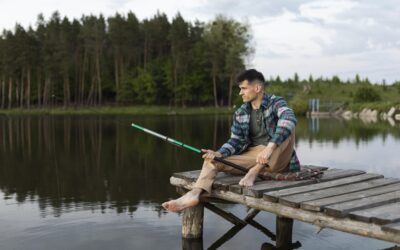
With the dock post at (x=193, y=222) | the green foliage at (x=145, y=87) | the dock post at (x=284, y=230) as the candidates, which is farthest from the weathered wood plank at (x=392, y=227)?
the green foliage at (x=145, y=87)

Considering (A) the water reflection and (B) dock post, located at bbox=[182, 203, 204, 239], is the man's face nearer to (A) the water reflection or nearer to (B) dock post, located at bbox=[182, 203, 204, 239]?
(B) dock post, located at bbox=[182, 203, 204, 239]

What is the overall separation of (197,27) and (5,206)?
5666 centimetres

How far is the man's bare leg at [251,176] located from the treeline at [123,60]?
5187 cm

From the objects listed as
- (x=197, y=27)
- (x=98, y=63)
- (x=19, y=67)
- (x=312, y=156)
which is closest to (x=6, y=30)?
(x=19, y=67)

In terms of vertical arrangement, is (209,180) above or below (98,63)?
below

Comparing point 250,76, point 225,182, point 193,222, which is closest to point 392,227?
point 225,182

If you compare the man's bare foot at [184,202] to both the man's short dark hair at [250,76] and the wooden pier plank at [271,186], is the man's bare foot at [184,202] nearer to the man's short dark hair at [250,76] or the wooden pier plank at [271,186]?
the wooden pier plank at [271,186]

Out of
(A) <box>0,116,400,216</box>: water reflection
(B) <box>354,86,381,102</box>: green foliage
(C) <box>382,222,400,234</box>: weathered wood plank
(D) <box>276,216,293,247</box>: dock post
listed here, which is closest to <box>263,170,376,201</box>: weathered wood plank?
(D) <box>276,216,293,247</box>: dock post

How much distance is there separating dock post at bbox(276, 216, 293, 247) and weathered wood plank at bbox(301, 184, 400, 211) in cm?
167

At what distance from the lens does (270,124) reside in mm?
6410

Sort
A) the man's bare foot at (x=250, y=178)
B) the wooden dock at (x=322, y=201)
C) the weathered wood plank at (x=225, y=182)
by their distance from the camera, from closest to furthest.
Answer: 1. the wooden dock at (x=322, y=201)
2. the man's bare foot at (x=250, y=178)
3. the weathered wood plank at (x=225, y=182)

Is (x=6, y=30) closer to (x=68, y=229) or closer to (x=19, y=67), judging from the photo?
(x=19, y=67)

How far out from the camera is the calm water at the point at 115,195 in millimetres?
7062

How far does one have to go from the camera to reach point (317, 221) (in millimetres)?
4992
